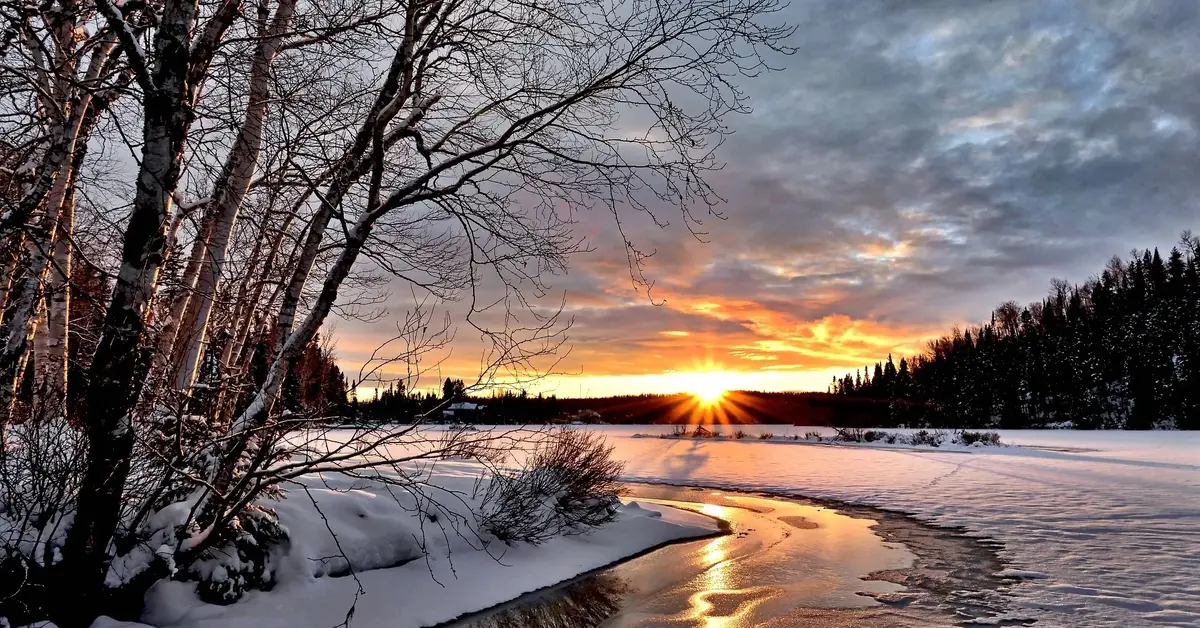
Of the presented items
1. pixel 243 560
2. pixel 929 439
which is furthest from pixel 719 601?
pixel 929 439

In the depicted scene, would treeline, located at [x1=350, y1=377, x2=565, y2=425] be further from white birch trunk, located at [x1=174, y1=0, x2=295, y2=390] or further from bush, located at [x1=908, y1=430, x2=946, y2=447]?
bush, located at [x1=908, y1=430, x2=946, y2=447]

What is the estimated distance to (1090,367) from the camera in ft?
223

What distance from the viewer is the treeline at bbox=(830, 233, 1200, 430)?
5969 centimetres

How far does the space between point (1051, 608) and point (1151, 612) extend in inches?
33.6

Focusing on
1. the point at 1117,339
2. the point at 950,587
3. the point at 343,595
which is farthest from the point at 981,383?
the point at 343,595

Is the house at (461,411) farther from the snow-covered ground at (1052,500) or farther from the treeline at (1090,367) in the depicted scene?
the treeline at (1090,367)

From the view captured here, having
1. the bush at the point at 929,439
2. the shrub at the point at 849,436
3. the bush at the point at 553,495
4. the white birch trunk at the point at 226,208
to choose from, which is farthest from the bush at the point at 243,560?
the shrub at the point at 849,436

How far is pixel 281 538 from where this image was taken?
7.18 m

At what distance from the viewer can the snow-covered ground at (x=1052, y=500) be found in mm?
7336

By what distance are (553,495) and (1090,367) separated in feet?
250

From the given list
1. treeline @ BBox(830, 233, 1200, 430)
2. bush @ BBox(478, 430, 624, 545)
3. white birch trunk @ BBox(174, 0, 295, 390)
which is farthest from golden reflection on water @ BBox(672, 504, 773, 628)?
treeline @ BBox(830, 233, 1200, 430)

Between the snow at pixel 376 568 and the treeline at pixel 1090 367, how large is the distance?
68.1 metres

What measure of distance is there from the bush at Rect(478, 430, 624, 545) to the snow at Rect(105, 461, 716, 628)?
237 mm

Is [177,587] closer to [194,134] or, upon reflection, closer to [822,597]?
[194,134]
